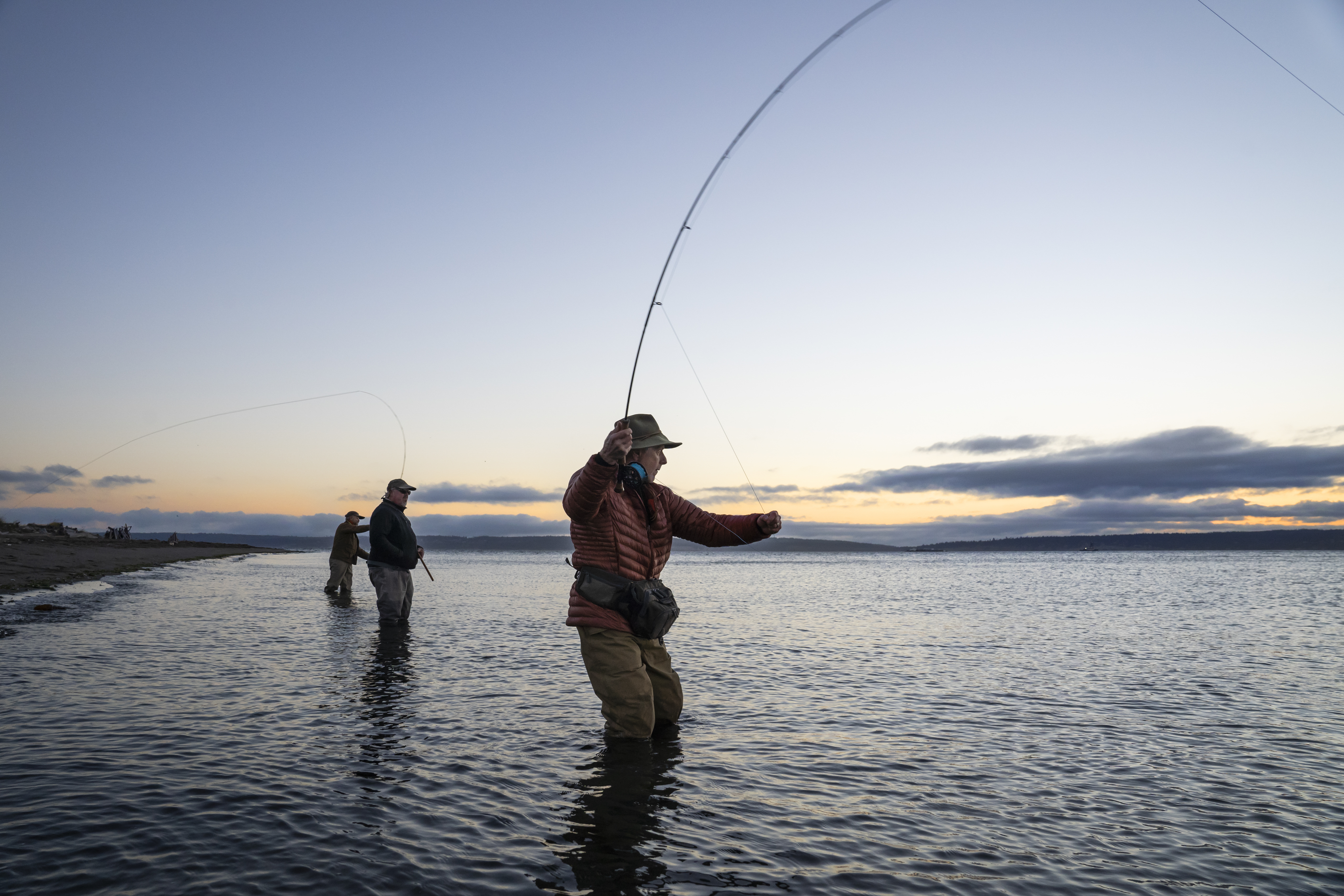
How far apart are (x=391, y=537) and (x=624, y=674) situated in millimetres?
8356

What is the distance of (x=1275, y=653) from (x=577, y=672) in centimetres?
1139

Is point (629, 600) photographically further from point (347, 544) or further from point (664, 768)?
point (347, 544)

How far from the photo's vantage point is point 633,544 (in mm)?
5961

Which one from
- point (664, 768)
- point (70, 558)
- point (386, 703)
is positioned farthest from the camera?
point (70, 558)

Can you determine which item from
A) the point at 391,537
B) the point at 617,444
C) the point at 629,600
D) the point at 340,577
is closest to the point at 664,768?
the point at 629,600

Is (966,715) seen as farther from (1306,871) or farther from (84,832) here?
(84,832)

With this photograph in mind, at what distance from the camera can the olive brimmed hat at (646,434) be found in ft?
19.6

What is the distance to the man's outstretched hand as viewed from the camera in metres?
4.98

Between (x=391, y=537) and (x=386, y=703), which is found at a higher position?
(x=391, y=537)

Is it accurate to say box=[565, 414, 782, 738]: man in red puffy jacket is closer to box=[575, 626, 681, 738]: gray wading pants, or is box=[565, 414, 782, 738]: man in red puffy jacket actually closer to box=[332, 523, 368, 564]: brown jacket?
box=[575, 626, 681, 738]: gray wading pants

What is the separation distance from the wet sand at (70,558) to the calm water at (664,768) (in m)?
10.1

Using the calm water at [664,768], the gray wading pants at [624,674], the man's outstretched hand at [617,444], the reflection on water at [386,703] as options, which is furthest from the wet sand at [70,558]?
the man's outstretched hand at [617,444]

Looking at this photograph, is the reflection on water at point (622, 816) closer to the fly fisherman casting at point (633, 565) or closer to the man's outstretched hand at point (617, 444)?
the fly fisherman casting at point (633, 565)

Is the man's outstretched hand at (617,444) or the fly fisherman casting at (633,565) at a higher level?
the man's outstretched hand at (617,444)
